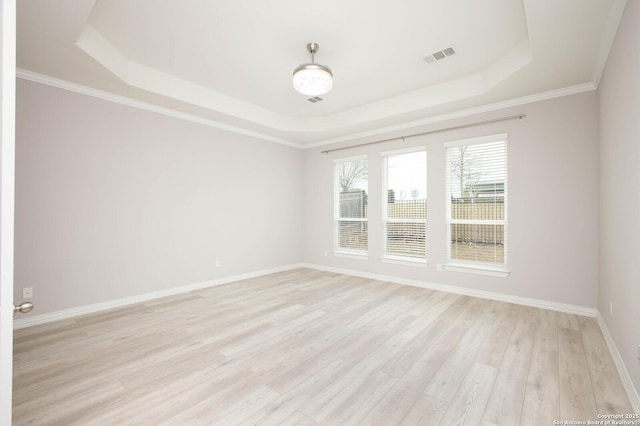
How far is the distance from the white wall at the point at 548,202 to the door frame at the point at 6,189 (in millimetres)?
4691

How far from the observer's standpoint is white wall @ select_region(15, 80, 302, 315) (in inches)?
128

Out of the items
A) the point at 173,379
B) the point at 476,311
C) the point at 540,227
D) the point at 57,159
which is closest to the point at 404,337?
the point at 476,311

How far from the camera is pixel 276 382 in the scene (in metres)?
2.12

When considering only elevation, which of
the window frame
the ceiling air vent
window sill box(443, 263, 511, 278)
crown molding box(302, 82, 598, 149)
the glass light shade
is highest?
the ceiling air vent

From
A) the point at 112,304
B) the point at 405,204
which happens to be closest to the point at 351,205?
the point at 405,204

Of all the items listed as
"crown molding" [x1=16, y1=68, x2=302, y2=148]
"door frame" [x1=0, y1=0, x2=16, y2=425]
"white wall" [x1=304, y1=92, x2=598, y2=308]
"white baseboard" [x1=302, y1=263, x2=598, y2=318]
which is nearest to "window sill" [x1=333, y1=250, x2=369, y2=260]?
"white baseboard" [x1=302, y1=263, x2=598, y2=318]

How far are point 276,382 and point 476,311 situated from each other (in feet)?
8.94

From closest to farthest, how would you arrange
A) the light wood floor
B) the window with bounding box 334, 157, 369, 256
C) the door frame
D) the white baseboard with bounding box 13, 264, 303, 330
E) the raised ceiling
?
the door frame
the light wood floor
the raised ceiling
the white baseboard with bounding box 13, 264, 303, 330
the window with bounding box 334, 157, 369, 256

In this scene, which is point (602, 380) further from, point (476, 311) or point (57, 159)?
point (57, 159)

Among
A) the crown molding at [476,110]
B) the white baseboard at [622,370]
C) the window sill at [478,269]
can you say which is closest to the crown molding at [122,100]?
the crown molding at [476,110]

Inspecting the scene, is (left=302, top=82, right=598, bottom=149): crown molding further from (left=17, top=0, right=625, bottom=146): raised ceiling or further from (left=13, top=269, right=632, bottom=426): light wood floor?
(left=13, top=269, right=632, bottom=426): light wood floor

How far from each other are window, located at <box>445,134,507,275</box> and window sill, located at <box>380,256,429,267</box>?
0.42 metres

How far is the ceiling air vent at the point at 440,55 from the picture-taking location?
3.22 meters

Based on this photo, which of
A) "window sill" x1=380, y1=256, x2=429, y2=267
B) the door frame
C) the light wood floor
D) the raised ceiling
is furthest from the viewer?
"window sill" x1=380, y1=256, x2=429, y2=267
